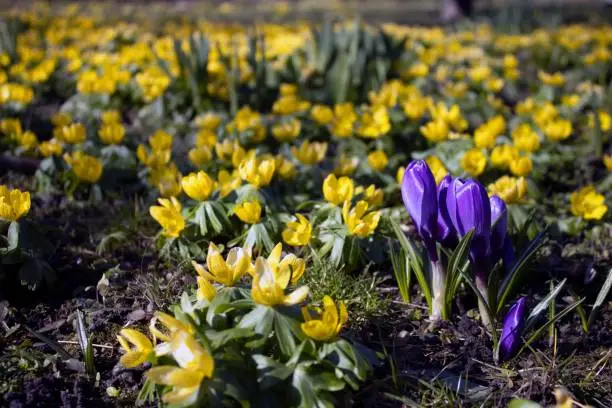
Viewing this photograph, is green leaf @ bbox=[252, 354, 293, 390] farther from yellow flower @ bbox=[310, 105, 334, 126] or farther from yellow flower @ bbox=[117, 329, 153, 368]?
yellow flower @ bbox=[310, 105, 334, 126]

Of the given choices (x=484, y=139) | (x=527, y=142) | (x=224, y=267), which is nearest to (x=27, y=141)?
(x=224, y=267)

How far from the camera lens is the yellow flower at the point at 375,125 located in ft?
11.7

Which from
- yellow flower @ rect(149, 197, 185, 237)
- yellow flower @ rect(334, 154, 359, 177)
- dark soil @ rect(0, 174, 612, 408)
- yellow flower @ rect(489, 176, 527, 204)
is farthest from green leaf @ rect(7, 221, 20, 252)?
yellow flower @ rect(489, 176, 527, 204)

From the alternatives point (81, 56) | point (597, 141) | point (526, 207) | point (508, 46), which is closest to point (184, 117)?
point (81, 56)

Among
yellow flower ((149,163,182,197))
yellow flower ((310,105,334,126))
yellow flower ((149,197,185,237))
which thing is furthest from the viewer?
yellow flower ((310,105,334,126))

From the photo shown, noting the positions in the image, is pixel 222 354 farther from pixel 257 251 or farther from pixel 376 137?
pixel 376 137

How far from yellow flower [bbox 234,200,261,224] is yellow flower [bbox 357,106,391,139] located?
128cm

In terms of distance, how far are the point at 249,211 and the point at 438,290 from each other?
0.78m

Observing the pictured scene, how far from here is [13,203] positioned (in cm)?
231

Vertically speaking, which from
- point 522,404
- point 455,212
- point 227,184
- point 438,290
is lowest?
point 522,404

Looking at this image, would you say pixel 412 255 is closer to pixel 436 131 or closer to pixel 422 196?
pixel 422 196

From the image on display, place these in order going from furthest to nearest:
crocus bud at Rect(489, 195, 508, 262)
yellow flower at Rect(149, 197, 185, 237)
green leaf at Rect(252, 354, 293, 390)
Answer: yellow flower at Rect(149, 197, 185, 237) → crocus bud at Rect(489, 195, 508, 262) → green leaf at Rect(252, 354, 293, 390)

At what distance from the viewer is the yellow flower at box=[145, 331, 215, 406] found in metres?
1.59

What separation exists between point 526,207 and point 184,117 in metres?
2.31
